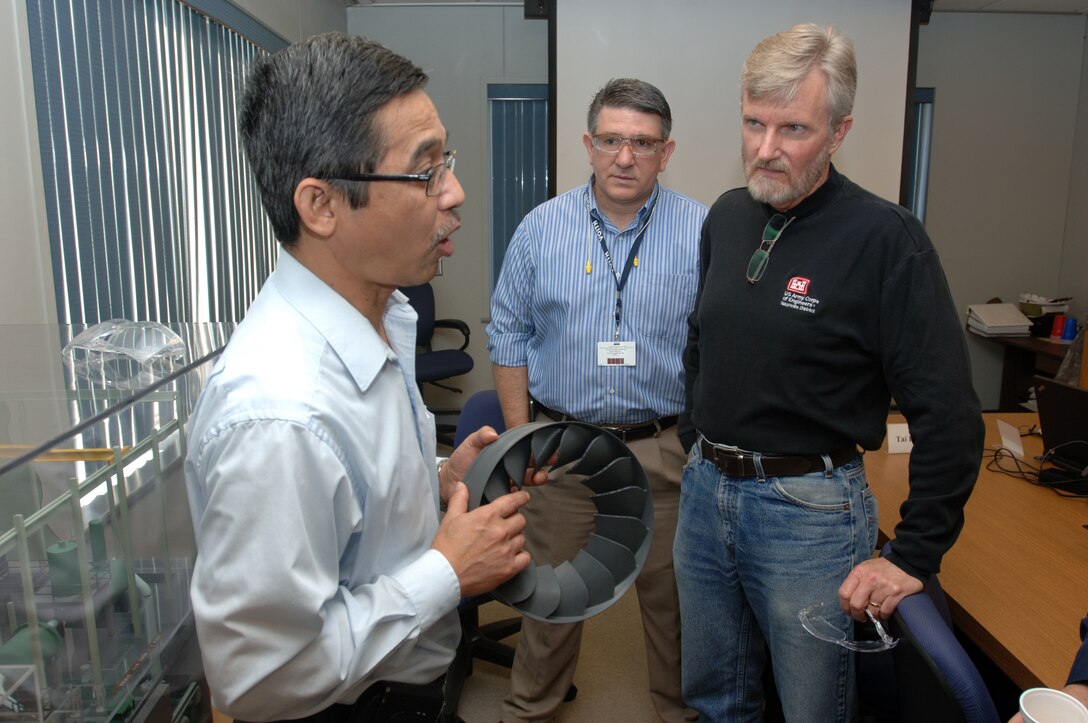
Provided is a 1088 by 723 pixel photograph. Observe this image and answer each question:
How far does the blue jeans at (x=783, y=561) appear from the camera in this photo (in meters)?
1.46

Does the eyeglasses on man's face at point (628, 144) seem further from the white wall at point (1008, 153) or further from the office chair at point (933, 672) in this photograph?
the white wall at point (1008, 153)

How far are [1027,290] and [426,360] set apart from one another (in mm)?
4048

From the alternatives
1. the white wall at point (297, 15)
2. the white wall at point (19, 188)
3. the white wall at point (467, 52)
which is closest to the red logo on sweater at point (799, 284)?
the white wall at point (19, 188)

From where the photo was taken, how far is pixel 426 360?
470cm

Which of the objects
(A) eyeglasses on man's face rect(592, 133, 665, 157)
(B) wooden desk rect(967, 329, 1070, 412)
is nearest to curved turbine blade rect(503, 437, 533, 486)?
(A) eyeglasses on man's face rect(592, 133, 665, 157)

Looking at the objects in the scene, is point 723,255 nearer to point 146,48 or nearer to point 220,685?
point 220,685

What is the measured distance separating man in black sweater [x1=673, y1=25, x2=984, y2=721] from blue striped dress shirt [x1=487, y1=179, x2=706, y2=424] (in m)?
0.42

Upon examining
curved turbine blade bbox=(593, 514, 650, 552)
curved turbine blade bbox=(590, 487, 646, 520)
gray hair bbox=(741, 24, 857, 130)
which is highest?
gray hair bbox=(741, 24, 857, 130)

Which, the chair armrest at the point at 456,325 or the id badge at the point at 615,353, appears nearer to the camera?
the id badge at the point at 615,353

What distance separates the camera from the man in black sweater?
1318 mm

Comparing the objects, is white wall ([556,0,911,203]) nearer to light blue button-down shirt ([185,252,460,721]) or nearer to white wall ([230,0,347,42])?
white wall ([230,0,347,42])

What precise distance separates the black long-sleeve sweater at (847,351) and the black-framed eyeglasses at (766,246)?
1 cm

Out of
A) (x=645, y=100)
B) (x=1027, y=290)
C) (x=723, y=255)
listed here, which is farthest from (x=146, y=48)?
(x=1027, y=290)

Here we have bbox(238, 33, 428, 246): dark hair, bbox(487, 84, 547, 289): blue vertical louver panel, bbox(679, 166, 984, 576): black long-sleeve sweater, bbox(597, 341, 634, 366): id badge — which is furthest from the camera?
bbox(487, 84, 547, 289): blue vertical louver panel
